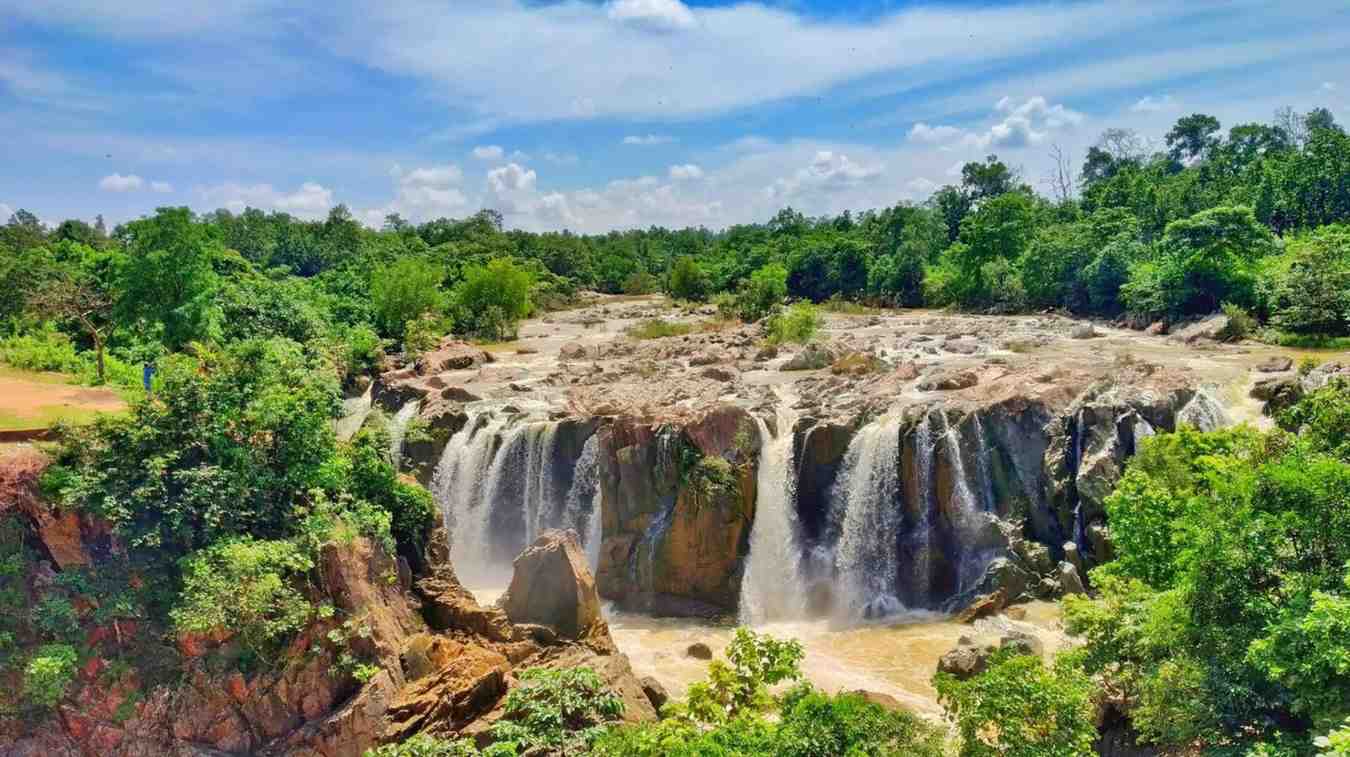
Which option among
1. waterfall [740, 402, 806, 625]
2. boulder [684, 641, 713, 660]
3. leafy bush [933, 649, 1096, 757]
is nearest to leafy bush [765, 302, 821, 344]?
waterfall [740, 402, 806, 625]

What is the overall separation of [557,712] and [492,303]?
4009 centimetres

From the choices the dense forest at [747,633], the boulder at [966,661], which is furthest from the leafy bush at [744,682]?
the boulder at [966,661]

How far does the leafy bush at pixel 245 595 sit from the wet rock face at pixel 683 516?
10.4 m

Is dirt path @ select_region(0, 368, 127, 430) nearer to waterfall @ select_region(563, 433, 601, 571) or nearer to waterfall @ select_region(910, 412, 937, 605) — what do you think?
waterfall @ select_region(563, 433, 601, 571)

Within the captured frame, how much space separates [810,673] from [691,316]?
40.8 metres

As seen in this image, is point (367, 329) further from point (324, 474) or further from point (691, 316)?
point (324, 474)

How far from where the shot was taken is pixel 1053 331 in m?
37.7

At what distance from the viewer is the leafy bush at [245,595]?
455 inches

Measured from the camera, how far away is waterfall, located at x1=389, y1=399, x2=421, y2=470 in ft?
81.1

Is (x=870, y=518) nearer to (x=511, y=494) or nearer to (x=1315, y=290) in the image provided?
(x=511, y=494)

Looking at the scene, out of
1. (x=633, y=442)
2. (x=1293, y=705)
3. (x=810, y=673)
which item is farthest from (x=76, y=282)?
(x=1293, y=705)

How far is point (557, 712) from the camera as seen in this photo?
10969 millimetres

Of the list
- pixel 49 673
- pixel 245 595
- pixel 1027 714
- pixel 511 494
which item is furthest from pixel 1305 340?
pixel 49 673

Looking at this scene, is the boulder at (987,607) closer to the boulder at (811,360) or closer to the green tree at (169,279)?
the boulder at (811,360)
